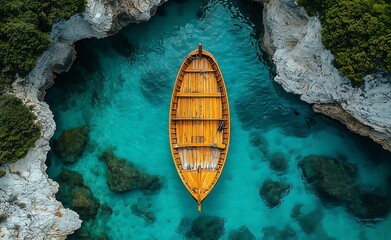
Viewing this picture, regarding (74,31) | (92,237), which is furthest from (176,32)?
(92,237)

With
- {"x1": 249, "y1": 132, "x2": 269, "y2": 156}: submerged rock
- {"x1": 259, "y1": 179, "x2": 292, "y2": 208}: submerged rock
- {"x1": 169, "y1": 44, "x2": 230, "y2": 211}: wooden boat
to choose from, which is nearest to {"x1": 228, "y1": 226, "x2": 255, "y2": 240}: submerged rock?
{"x1": 259, "y1": 179, "x2": 292, "y2": 208}: submerged rock

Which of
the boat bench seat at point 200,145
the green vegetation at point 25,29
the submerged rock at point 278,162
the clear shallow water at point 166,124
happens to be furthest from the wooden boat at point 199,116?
the green vegetation at point 25,29

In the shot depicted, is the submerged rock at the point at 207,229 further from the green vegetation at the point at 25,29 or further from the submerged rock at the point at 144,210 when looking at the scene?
the green vegetation at the point at 25,29

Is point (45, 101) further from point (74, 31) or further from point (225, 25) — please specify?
point (225, 25)

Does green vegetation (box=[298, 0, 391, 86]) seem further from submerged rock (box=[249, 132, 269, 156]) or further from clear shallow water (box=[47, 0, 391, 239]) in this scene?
submerged rock (box=[249, 132, 269, 156])

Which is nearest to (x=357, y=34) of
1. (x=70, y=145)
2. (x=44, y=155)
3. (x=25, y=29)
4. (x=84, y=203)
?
(x=25, y=29)

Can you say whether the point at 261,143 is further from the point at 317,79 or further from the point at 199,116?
the point at 317,79
